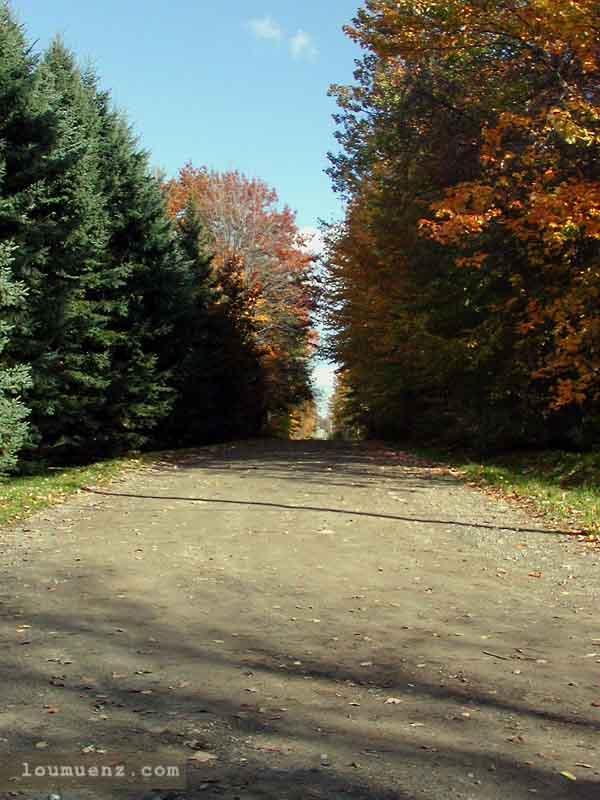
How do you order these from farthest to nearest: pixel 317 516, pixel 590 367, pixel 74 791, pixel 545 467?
pixel 545 467, pixel 590 367, pixel 317 516, pixel 74 791

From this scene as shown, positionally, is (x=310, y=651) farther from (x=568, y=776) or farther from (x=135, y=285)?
(x=135, y=285)

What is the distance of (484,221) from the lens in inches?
629

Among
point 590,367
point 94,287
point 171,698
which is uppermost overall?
point 94,287

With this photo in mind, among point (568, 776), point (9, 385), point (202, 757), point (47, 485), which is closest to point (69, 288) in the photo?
point (9, 385)

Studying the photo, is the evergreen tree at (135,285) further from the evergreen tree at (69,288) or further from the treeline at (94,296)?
the evergreen tree at (69,288)

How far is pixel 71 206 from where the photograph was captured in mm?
17438

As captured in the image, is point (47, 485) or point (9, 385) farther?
point (47, 485)

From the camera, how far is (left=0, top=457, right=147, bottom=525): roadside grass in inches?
494

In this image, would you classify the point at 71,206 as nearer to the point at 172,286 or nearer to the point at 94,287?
the point at 94,287

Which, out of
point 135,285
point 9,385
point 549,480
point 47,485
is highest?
point 135,285

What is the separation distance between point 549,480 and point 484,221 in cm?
529

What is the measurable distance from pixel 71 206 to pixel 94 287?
12.0ft

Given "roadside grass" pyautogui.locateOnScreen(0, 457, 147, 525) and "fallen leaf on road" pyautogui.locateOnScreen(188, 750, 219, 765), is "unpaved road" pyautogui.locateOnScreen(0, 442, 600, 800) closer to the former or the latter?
"fallen leaf on road" pyautogui.locateOnScreen(188, 750, 219, 765)

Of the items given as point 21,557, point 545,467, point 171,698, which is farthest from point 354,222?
point 171,698
